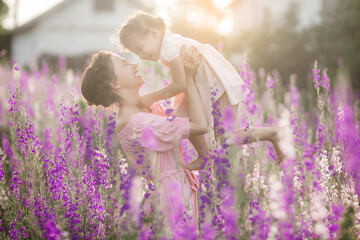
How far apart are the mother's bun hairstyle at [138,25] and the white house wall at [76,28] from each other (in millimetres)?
23300

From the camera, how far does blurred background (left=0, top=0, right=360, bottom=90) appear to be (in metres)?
13.0

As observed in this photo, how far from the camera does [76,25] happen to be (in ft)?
85.6

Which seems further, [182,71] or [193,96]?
[182,71]

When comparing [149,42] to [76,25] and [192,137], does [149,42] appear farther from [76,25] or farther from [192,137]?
Answer: [76,25]

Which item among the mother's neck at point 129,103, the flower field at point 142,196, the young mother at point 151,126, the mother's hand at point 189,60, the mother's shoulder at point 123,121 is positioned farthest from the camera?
the mother's hand at point 189,60

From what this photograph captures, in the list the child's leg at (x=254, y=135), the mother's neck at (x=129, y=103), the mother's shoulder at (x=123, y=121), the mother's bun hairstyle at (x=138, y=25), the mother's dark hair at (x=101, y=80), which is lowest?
the child's leg at (x=254, y=135)

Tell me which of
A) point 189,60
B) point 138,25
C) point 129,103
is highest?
point 138,25

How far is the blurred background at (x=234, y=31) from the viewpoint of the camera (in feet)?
42.8

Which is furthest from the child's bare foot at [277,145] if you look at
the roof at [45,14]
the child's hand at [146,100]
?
the roof at [45,14]

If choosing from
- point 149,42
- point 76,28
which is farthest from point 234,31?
point 149,42

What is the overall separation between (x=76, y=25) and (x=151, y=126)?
987 inches

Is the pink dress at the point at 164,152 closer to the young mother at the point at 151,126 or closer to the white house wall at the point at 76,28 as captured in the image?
the young mother at the point at 151,126

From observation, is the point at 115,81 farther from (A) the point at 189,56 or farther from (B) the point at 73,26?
(B) the point at 73,26

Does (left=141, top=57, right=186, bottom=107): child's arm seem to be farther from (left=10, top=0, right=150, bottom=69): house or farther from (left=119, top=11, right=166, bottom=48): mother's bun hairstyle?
(left=10, top=0, right=150, bottom=69): house
